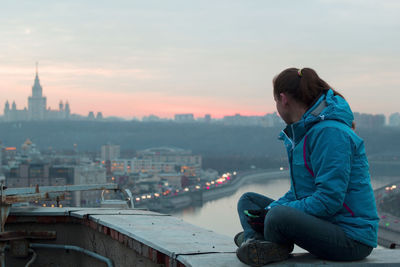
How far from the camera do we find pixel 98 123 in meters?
64.4

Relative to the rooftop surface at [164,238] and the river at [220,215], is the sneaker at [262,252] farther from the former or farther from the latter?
the river at [220,215]

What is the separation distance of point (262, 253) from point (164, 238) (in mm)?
407

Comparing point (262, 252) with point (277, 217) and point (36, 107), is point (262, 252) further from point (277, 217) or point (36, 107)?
point (36, 107)

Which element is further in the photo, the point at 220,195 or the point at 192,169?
the point at 192,169

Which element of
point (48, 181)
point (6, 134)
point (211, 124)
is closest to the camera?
point (48, 181)

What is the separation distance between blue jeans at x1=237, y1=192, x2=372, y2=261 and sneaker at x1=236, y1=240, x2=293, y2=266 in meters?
0.02

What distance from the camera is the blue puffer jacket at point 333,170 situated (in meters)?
1.00

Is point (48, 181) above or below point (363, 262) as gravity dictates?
below

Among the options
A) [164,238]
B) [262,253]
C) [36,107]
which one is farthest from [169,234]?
[36,107]

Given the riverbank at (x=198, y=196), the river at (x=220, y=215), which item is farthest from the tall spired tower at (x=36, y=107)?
the river at (x=220, y=215)

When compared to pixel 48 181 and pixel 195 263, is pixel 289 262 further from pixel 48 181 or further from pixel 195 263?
pixel 48 181

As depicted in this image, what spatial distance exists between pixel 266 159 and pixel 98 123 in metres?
32.3

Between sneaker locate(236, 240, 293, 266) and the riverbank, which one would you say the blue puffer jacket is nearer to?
sneaker locate(236, 240, 293, 266)

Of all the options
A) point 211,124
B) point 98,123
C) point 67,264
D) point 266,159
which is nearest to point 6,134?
point 98,123
